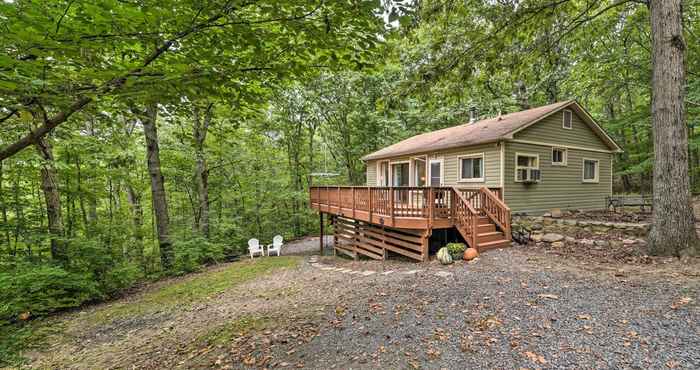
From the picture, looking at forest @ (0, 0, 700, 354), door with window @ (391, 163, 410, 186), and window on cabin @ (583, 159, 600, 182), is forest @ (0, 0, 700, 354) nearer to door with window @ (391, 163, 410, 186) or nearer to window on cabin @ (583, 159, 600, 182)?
window on cabin @ (583, 159, 600, 182)

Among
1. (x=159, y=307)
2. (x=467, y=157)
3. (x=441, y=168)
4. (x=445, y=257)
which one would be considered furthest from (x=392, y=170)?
(x=159, y=307)

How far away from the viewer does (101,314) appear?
18.1 ft

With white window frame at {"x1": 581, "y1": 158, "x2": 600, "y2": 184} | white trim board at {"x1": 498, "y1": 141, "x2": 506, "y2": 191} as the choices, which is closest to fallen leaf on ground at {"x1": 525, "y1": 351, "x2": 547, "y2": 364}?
white trim board at {"x1": 498, "y1": 141, "x2": 506, "y2": 191}

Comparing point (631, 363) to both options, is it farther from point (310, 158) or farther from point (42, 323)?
point (310, 158)

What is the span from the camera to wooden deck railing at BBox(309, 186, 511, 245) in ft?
22.7

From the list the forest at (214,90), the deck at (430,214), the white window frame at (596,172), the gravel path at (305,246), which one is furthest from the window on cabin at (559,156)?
the gravel path at (305,246)

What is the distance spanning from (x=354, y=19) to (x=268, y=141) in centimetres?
1597

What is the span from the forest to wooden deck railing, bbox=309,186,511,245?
2259 millimetres

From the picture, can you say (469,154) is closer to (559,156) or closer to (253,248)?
(559,156)

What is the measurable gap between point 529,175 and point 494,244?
177 inches

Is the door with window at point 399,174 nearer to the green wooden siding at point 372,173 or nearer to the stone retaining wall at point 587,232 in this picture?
the green wooden siding at point 372,173

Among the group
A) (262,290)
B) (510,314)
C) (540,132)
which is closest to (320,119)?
(540,132)

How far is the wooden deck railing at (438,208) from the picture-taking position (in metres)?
6.93

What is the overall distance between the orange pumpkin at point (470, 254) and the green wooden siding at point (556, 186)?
396 centimetres
